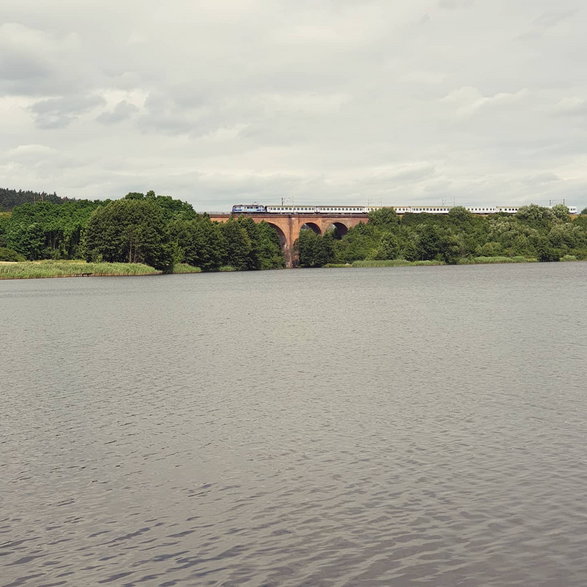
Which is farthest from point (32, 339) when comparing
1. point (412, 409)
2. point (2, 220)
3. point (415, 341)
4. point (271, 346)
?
point (2, 220)

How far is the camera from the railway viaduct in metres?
190

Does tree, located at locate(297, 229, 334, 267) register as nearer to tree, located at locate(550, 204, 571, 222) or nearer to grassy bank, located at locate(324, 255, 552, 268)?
grassy bank, located at locate(324, 255, 552, 268)

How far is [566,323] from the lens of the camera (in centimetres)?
3788

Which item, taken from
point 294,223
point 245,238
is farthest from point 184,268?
point 294,223

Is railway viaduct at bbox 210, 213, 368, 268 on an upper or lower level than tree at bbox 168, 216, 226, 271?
upper

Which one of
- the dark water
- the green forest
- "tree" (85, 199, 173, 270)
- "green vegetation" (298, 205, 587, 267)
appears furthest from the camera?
"green vegetation" (298, 205, 587, 267)

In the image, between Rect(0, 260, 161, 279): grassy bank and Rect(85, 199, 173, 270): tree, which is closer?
Rect(0, 260, 161, 279): grassy bank

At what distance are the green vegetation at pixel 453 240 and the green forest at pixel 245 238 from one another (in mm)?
249

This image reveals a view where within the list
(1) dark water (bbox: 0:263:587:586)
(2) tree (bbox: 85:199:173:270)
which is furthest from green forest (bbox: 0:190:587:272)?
(1) dark water (bbox: 0:263:587:586)

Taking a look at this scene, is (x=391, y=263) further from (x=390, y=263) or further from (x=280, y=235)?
(x=280, y=235)

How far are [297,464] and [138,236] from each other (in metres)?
111

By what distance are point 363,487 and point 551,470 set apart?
3.37 meters

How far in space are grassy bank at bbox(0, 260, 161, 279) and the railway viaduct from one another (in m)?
68.8

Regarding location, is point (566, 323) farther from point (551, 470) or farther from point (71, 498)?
point (71, 498)
